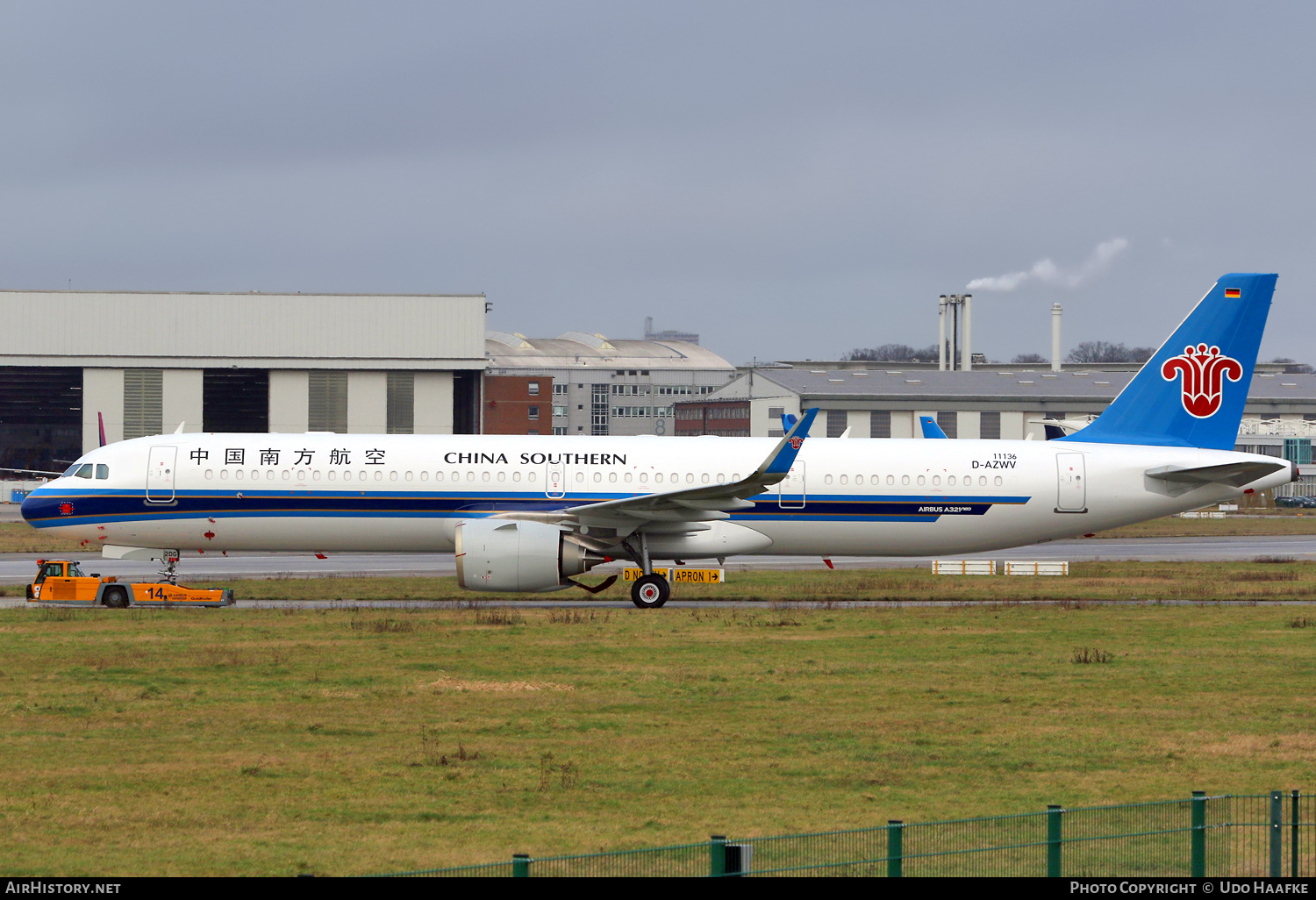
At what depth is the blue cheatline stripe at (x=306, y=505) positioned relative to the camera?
35.5 m

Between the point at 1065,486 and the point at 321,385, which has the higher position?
the point at 321,385

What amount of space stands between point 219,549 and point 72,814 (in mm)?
22367

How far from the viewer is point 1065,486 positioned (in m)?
37.7

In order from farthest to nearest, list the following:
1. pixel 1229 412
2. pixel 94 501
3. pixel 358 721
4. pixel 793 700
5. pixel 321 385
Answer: pixel 321 385
pixel 1229 412
pixel 94 501
pixel 793 700
pixel 358 721

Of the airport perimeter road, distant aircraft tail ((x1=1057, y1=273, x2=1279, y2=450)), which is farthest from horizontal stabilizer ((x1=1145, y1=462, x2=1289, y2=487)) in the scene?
the airport perimeter road

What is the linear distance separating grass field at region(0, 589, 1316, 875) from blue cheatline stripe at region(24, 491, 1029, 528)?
3.72 meters

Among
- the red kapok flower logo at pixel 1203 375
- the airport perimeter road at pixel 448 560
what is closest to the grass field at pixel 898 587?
the airport perimeter road at pixel 448 560

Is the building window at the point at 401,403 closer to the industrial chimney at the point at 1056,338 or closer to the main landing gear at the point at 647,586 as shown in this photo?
the main landing gear at the point at 647,586

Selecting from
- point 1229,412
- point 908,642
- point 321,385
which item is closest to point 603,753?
point 908,642

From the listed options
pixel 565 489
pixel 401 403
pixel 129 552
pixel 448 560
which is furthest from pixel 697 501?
pixel 401 403

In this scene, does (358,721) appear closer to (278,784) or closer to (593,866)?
(278,784)

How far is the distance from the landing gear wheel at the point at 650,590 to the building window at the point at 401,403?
55584mm

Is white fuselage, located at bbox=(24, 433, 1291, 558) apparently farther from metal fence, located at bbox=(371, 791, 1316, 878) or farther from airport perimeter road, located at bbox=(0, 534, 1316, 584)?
metal fence, located at bbox=(371, 791, 1316, 878)

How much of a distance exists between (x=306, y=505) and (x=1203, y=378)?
2407 cm
